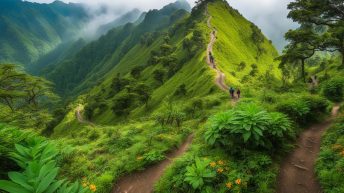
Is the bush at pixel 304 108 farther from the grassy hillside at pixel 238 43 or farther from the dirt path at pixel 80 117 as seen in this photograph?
the dirt path at pixel 80 117

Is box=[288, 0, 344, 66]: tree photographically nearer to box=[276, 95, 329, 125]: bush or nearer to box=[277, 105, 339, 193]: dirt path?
box=[276, 95, 329, 125]: bush

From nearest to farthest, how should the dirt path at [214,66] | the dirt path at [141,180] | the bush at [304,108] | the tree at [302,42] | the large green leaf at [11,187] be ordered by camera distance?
the large green leaf at [11,187]
the dirt path at [141,180]
the bush at [304,108]
the tree at [302,42]
the dirt path at [214,66]

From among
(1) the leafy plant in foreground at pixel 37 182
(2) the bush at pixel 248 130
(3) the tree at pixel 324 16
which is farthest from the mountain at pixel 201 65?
(1) the leafy plant in foreground at pixel 37 182

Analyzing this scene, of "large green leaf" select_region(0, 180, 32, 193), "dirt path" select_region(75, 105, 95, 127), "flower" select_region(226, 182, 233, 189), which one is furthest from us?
"dirt path" select_region(75, 105, 95, 127)

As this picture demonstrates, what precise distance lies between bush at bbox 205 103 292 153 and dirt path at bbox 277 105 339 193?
3.33 feet

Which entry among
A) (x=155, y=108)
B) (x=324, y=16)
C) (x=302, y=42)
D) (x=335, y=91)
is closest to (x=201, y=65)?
(x=155, y=108)

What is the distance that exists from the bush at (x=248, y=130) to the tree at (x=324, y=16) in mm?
12635

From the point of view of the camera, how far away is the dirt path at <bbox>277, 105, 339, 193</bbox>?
384 inches

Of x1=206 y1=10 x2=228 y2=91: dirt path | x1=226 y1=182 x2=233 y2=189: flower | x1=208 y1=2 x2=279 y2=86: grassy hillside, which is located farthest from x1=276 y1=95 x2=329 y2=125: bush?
x1=208 y1=2 x2=279 y2=86: grassy hillside

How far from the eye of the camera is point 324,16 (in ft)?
74.1

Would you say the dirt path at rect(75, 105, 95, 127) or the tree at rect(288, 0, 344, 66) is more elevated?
the tree at rect(288, 0, 344, 66)

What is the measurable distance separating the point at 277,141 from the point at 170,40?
440 feet

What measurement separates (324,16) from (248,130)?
17588 millimetres

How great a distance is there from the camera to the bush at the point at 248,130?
10711 millimetres
